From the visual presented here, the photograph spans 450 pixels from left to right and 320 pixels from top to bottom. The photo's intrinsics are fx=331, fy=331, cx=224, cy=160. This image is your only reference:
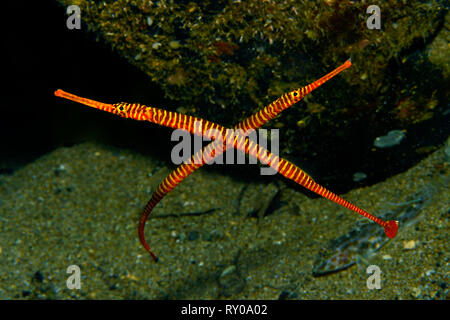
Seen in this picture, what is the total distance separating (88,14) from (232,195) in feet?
8.64

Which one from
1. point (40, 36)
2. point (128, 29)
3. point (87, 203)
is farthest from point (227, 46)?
point (40, 36)

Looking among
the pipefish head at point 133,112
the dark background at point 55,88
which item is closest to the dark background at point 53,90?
the dark background at point 55,88

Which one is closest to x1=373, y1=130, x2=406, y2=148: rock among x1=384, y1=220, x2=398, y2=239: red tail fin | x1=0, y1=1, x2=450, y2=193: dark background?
x1=384, y1=220, x2=398, y2=239: red tail fin

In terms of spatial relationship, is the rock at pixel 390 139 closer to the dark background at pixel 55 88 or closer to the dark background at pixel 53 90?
the dark background at pixel 55 88

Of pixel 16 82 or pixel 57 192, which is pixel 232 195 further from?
pixel 16 82

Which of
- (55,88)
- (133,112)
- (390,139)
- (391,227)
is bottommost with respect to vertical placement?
(391,227)

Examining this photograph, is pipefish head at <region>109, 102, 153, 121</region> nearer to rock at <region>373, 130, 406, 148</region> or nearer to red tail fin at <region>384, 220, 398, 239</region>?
red tail fin at <region>384, 220, 398, 239</region>

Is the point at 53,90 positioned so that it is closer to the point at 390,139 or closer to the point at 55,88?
the point at 55,88

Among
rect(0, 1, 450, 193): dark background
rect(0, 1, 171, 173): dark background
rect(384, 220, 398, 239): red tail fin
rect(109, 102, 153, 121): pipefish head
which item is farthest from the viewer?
rect(0, 1, 171, 173): dark background

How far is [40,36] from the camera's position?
5016mm

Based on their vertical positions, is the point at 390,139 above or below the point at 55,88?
below

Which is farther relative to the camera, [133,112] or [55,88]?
[55,88]

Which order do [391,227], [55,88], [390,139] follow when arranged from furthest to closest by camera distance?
[55,88] < [390,139] < [391,227]

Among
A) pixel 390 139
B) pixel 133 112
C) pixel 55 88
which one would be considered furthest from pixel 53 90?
pixel 390 139
